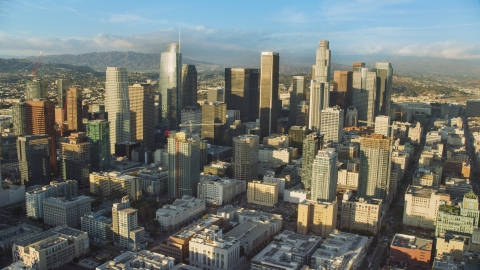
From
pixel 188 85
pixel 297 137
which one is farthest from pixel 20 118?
pixel 297 137

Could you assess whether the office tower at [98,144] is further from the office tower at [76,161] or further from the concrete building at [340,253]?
the concrete building at [340,253]

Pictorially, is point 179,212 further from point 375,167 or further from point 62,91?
point 62,91

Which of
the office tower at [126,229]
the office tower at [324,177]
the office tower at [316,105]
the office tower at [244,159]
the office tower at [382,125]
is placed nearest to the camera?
the office tower at [126,229]

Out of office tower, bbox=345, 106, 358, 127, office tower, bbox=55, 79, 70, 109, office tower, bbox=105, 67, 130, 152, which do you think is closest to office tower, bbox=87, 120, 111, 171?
office tower, bbox=105, 67, 130, 152

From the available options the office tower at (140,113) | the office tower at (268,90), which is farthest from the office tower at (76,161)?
the office tower at (268,90)

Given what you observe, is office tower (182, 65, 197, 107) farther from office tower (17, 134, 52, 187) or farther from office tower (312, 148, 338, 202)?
office tower (312, 148, 338, 202)
